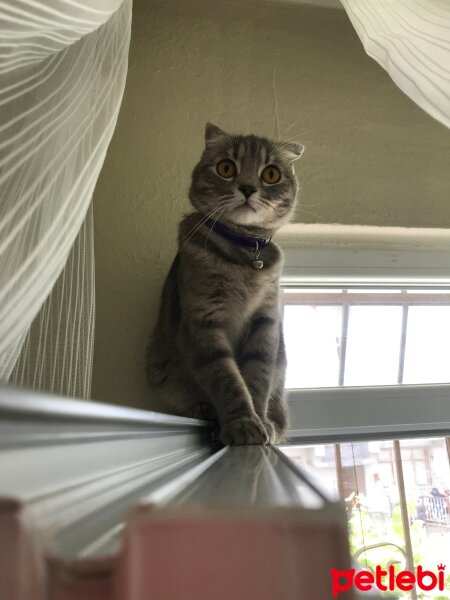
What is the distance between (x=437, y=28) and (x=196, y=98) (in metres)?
0.76

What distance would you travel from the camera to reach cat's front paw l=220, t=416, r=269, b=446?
0.74 meters

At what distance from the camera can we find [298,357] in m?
1.53

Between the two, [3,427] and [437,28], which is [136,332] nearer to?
[437,28]

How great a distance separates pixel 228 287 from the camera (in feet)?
3.35

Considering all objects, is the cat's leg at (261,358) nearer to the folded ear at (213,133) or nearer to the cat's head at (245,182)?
the cat's head at (245,182)

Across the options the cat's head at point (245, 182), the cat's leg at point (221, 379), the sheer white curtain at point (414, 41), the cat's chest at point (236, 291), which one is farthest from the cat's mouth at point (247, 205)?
the sheer white curtain at point (414, 41)

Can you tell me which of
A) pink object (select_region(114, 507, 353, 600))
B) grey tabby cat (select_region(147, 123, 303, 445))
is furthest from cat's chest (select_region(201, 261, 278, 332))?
pink object (select_region(114, 507, 353, 600))

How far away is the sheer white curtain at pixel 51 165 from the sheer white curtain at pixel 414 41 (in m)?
0.46

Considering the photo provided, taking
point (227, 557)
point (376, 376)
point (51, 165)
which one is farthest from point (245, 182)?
point (227, 557)

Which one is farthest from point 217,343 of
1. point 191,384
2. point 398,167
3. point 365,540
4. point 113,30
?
point 398,167

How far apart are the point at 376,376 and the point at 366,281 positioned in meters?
0.30

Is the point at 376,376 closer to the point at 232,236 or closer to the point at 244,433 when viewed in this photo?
the point at 232,236

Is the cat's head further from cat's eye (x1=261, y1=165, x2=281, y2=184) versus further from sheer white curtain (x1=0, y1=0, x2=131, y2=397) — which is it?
sheer white curtain (x1=0, y1=0, x2=131, y2=397)

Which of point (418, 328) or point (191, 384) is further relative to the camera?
point (418, 328)
